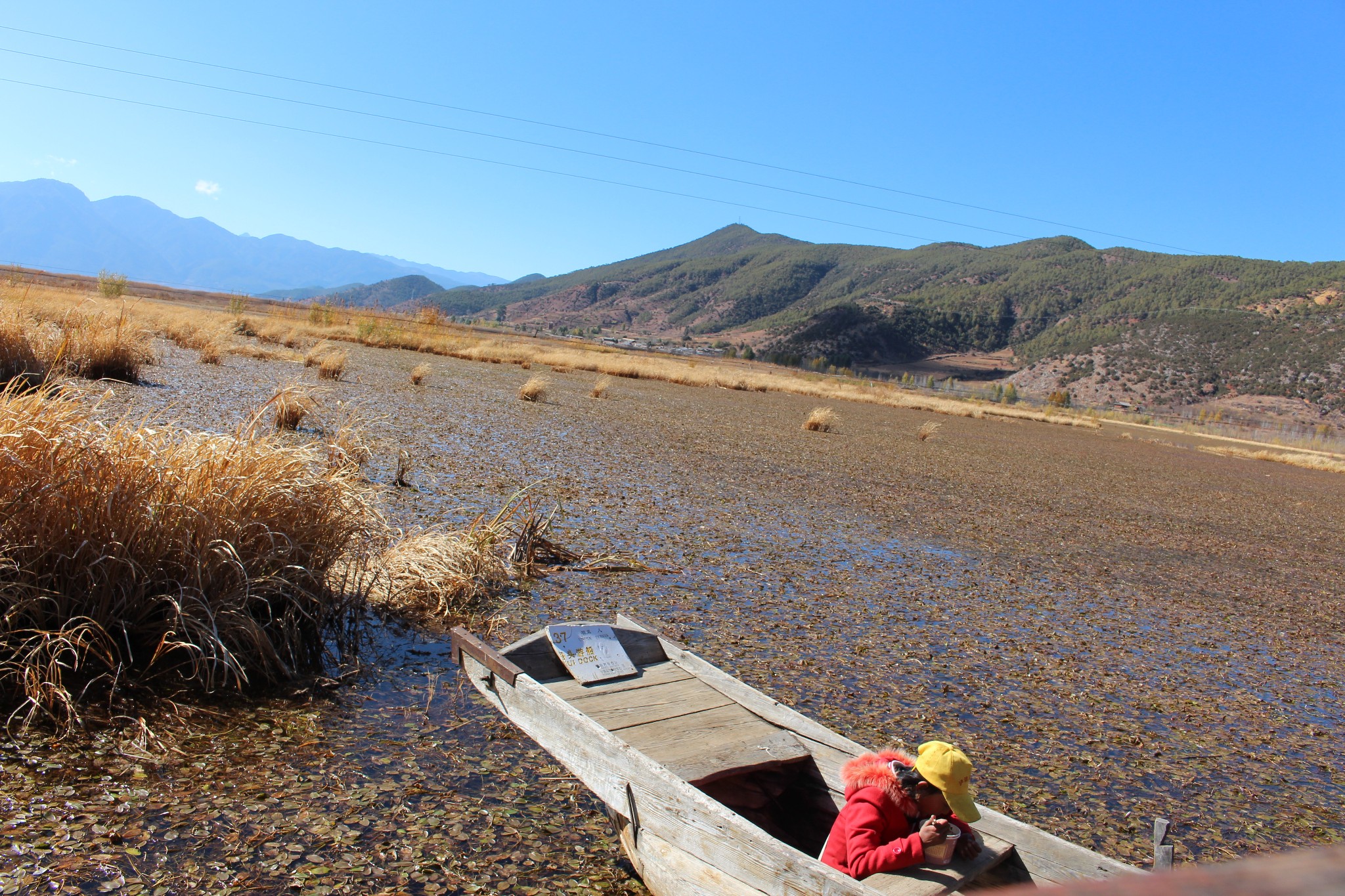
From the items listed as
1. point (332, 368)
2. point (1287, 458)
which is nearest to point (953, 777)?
point (332, 368)

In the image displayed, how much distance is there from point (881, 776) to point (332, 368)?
50.3ft

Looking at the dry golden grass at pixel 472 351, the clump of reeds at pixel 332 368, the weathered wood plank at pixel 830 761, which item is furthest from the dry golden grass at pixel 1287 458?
the weathered wood plank at pixel 830 761

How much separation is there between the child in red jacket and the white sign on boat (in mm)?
1173

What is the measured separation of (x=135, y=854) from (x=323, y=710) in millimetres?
1117

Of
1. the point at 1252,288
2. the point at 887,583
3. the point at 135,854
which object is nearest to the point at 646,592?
the point at 887,583

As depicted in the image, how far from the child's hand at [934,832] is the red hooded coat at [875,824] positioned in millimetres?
22

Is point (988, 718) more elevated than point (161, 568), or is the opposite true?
point (161, 568)

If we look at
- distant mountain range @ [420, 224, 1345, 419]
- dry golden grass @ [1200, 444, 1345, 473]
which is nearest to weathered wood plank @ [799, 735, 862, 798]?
dry golden grass @ [1200, 444, 1345, 473]

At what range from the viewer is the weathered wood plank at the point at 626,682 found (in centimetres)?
342

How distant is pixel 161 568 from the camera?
152 inches

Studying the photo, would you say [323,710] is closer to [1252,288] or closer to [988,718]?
[988,718]

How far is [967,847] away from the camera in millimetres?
2568

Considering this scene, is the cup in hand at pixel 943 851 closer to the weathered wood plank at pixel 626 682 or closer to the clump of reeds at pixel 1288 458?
the weathered wood plank at pixel 626 682

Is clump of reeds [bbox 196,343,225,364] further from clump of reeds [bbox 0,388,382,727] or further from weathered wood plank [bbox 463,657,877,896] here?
weathered wood plank [bbox 463,657,877,896]
